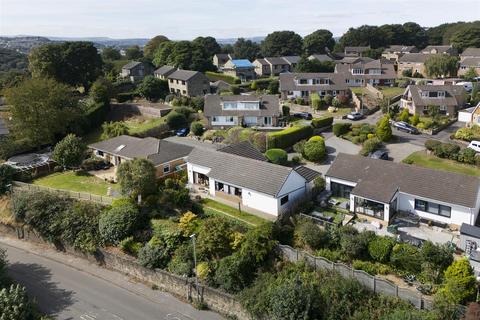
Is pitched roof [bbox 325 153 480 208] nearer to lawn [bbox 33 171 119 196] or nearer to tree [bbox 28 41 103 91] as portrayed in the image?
lawn [bbox 33 171 119 196]

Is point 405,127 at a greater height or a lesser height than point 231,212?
greater

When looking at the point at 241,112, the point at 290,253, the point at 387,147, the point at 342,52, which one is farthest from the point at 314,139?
the point at 342,52

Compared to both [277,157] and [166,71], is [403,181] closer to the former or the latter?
[277,157]

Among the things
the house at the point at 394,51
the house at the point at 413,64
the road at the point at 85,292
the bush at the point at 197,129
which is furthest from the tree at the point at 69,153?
the house at the point at 394,51

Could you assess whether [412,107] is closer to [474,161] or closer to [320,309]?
[474,161]

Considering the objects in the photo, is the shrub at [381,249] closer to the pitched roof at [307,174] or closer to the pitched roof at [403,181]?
the pitched roof at [403,181]

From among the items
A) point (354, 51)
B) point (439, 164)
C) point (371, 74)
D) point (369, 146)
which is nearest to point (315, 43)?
point (354, 51)

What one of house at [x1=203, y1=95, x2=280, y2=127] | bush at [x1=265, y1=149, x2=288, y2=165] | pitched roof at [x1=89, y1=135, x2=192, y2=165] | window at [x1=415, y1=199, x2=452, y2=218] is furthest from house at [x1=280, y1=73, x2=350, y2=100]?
window at [x1=415, y1=199, x2=452, y2=218]
